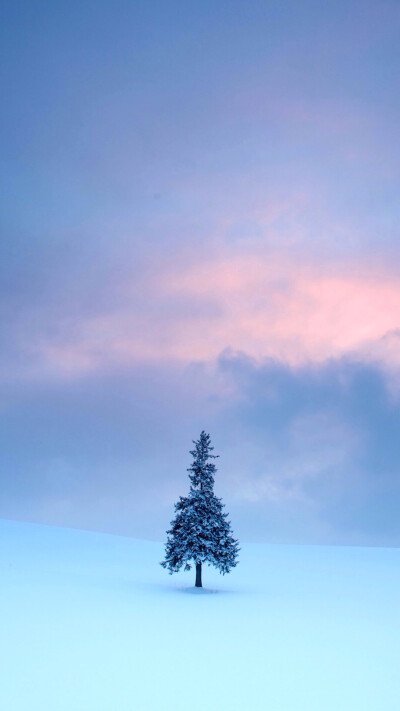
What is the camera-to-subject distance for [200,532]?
4088cm

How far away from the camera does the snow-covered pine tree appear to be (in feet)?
133

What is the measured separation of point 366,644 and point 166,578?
25295mm

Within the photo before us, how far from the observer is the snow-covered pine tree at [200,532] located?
133ft

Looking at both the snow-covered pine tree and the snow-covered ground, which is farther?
the snow-covered pine tree

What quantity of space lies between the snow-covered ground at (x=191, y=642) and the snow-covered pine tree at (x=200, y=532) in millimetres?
2027

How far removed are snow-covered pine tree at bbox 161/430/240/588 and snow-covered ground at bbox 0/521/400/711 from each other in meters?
2.03

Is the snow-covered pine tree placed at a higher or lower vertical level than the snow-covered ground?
higher

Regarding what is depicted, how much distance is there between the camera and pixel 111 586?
3906cm

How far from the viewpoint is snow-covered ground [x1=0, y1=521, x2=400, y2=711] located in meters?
→ 17.0

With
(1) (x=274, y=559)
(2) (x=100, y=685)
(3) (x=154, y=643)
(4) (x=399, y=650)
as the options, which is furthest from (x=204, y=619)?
(1) (x=274, y=559)

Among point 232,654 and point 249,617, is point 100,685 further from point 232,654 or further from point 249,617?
point 249,617

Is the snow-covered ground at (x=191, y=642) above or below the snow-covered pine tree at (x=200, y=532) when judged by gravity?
below

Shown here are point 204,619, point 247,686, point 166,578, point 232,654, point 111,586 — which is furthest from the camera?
point 166,578

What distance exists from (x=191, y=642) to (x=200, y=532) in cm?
1767
